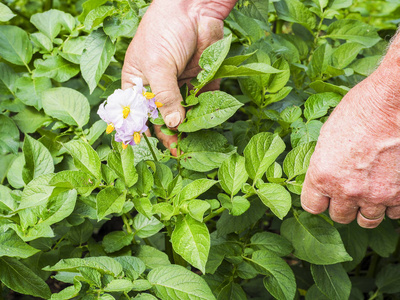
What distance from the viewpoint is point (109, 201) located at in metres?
0.94

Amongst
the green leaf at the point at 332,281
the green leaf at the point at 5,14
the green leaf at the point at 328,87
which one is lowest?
the green leaf at the point at 332,281

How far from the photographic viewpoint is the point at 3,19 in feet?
4.30

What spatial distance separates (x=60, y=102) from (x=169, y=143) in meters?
0.34

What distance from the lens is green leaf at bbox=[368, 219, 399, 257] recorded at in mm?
1514

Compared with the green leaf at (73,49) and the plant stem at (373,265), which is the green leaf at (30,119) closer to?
the green leaf at (73,49)

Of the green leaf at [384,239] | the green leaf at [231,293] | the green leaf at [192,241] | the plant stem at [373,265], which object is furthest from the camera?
Answer: the plant stem at [373,265]

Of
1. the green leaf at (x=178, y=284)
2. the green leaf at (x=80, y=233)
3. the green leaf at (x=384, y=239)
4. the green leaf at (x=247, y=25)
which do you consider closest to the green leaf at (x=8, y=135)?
the green leaf at (x=80, y=233)

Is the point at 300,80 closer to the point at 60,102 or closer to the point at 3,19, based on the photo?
the point at 60,102

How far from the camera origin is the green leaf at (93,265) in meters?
0.89

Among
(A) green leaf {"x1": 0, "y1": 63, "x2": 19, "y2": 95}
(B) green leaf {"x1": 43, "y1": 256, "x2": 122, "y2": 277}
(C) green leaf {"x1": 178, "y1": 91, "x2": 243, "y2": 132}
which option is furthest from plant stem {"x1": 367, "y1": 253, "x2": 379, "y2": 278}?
(A) green leaf {"x1": 0, "y1": 63, "x2": 19, "y2": 95}

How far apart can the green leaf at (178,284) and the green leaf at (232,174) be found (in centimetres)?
21

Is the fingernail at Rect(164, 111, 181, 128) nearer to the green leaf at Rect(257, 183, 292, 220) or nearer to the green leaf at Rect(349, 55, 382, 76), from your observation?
the green leaf at Rect(257, 183, 292, 220)

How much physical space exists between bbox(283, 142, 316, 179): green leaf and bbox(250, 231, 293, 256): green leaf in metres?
0.19

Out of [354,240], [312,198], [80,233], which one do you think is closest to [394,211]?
[312,198]
